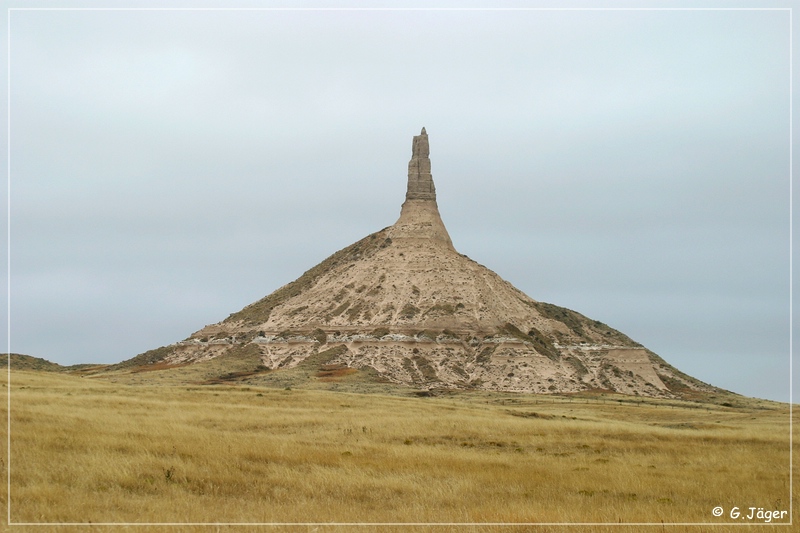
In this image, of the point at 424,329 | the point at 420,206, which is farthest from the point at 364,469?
the point at 420,206

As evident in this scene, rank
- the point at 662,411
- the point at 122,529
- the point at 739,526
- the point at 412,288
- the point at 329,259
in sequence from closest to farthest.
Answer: the point at 122,529 → the point at 739,526 → the point at 662,411 → the point at 412,288 → the point at 329,259

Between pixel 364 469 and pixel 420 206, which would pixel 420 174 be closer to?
pixel 420 206

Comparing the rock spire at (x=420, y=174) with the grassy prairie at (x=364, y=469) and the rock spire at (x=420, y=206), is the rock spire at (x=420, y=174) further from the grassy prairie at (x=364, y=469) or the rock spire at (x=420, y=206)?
the grassy prairie at (x=364, y=469)

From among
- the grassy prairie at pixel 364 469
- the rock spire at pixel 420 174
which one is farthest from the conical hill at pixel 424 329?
the grassy prairie at pixel 364 469

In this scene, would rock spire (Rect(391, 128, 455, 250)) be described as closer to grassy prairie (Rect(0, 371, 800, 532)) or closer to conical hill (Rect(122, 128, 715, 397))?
conical hill (Rect(122, 128, 715, 397))

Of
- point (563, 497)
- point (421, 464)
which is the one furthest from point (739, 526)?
point (421, 464)

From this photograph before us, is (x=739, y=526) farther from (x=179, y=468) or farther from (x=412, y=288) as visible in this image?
(x=412, y=288)
